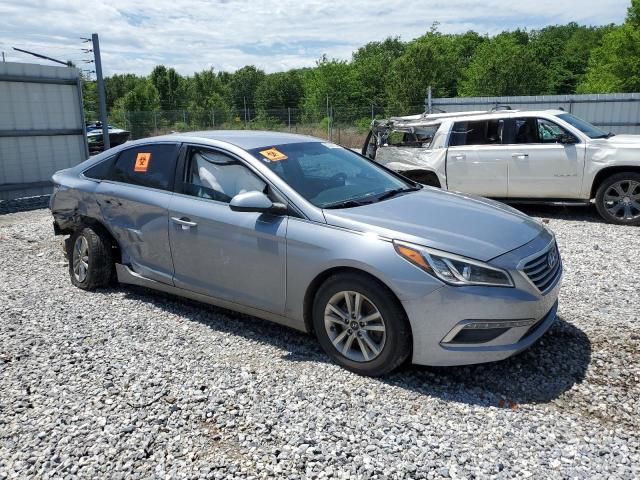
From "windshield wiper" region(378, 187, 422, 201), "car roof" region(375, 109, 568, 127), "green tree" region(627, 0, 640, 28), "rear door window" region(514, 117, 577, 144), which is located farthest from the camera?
"green tree" region(627, 0, 640, 28)

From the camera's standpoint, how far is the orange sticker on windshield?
434 centimetres

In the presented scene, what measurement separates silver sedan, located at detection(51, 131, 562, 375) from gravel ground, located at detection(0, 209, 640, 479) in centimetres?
31

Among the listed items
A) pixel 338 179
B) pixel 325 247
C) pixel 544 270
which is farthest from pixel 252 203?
pixel 544 270

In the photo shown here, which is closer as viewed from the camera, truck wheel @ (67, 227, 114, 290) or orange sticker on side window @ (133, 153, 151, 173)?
orange sticker on side window @ (133, 153, 151, 173)

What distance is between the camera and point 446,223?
3.74 m

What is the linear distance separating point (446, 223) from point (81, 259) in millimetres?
3746

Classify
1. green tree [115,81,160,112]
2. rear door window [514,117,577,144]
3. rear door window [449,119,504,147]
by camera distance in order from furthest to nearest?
1. green tree [115,81,160,112]
2. rear door window [449,119,504,147]
3. rear door window [514,117,577,144]

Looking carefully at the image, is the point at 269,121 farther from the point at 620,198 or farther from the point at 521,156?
the point at 620,198

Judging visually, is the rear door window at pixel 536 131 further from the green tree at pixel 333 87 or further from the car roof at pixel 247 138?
the green tree at pixel 333 87

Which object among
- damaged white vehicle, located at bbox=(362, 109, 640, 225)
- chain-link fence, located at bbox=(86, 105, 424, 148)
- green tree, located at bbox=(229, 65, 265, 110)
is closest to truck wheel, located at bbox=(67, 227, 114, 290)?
damaged white vehicle, located at bbox=(362, 109, 640, 225)

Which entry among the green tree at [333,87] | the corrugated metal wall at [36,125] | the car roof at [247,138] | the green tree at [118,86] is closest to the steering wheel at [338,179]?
the car roof at [247,138]

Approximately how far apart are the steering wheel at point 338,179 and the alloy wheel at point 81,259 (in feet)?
8.54

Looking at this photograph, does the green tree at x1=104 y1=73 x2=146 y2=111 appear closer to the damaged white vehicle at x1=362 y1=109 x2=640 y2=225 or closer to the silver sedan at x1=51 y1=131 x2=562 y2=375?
the damaged white vehicle at x1=362 y1=109 x2=640 y2=225

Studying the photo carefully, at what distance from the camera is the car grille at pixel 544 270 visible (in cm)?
350
